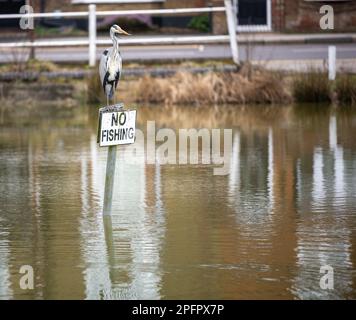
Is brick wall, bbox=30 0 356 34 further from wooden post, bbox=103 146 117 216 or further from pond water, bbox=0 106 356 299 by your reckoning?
wooden post, bbox=103 146 117 216

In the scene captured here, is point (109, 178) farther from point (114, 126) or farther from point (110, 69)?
point (110, 69)

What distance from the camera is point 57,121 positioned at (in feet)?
72.0

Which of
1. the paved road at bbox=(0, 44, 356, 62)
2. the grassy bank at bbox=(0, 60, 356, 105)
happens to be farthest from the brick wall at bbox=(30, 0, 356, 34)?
the grassy bank at bbox=(0, 60, 356, 105)

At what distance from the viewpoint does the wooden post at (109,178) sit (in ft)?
40.9

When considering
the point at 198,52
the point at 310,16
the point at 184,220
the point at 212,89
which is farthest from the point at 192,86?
the point at 310,16

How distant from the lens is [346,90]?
2331cm

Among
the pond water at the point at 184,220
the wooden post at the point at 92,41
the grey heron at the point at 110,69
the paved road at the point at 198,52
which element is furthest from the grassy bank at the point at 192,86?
the grey heron at the point at 110,69

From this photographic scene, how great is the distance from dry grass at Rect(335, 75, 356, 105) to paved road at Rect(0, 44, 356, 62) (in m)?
3.37

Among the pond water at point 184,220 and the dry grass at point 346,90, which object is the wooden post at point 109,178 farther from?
the dry grass at point 346,90

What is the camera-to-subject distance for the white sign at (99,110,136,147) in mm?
11937

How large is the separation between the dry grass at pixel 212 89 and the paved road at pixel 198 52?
246cm

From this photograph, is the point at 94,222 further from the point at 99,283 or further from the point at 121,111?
the point at 99,283

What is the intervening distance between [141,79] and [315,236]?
42.6 ft
